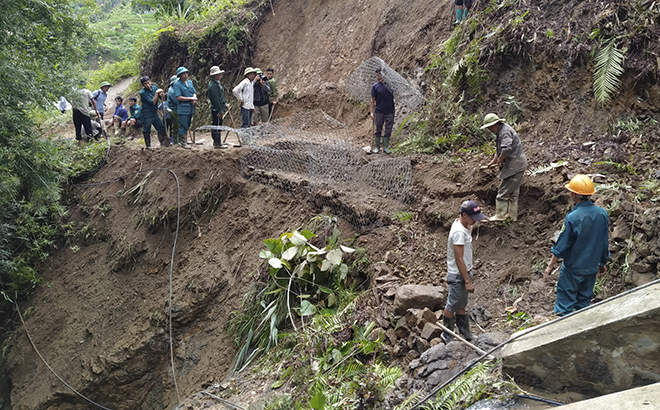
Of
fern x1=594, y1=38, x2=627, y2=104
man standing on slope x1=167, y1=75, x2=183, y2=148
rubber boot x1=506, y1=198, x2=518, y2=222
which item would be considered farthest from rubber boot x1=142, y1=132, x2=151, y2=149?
fern x1=594, y1=38, x2=627, y2=104

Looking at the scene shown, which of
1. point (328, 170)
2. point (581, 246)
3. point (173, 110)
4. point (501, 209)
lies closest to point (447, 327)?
point (581, 246)

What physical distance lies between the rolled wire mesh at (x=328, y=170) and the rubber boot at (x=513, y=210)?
1.67m

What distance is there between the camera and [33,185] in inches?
373

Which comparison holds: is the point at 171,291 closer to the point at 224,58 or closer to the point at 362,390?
the point at 362,390

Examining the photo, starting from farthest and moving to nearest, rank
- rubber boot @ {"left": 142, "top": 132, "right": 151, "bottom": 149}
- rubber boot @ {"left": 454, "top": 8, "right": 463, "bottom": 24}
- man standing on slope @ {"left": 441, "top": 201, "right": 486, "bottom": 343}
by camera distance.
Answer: rubber boot @ {"left": 142, "top": 132, "right": 151, "bottom": 149}
rubber boot @ {"left": 454, "top": 8, "right": 463, "bottom": 24}
man standing on slope @ {"left": 441, "top": 201, "right": 486, "bottom": 343}

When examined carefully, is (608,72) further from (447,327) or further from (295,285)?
(295,285)

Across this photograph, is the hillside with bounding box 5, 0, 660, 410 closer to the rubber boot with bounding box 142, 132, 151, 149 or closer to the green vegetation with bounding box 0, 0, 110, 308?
the rubber boot with bounding box 142, 132, 151, 149

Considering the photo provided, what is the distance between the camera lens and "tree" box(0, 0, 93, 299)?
824 cm

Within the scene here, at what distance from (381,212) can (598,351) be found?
422cm

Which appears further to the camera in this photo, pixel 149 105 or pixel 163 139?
pixel 163 139

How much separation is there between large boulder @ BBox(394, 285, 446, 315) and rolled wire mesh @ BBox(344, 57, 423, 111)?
434 centimetres

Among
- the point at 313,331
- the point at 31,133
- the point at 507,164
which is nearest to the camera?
the point at 507,164

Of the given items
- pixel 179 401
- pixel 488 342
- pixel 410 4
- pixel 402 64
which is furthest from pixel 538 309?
pixel 410 4

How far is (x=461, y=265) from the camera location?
4453mm
